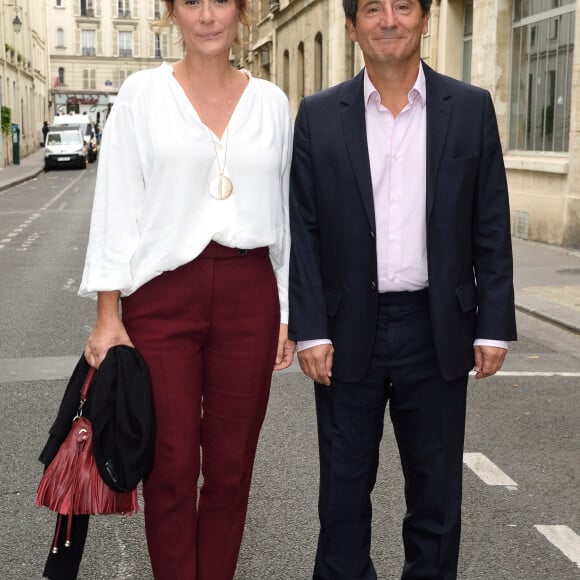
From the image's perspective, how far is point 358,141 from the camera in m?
2.80

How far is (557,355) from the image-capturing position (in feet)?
25.0

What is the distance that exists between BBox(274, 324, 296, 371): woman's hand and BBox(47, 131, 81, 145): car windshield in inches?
1617

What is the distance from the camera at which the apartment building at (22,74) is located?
43875 mm

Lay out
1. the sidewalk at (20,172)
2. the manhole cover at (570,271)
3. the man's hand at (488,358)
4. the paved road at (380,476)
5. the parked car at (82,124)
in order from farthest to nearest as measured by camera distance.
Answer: the parked car at (82,124)
the sidewalk at (20,172)
the manhole cover at (570,271)
the paved road at (380,476)
the man's hand at (488,358)

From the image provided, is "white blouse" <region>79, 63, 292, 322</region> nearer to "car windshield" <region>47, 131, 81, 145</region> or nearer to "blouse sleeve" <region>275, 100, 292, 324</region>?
"blouse sleeve" <region>275, 100, 292, 324</region>

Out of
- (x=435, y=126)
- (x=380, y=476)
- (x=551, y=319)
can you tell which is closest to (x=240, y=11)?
(x=435, y=126)

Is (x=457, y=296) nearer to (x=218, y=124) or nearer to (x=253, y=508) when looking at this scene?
(x=218, y=124)

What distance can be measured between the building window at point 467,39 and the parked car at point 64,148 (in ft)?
85.6

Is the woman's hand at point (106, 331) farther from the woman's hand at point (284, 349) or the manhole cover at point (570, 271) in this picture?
the manhole cover at point (570, 271)

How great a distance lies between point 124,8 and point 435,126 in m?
100

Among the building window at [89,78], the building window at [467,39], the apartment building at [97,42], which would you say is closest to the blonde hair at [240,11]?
the building window at [467,39]

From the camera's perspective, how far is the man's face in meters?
2.77

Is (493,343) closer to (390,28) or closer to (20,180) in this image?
(390,28)

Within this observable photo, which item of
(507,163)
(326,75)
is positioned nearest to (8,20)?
(326,75)
